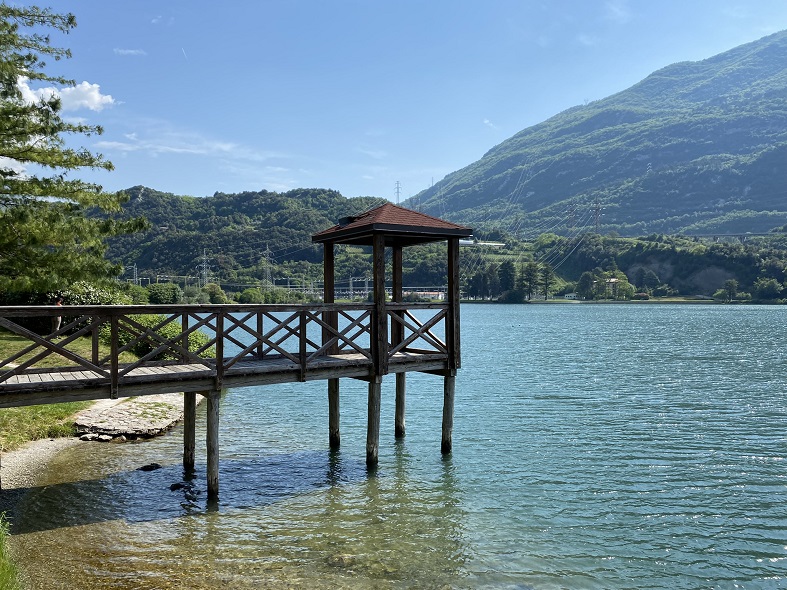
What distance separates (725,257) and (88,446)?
499ft

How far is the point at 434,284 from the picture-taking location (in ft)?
540

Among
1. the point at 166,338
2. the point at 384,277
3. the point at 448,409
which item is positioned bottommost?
the point at 448,409

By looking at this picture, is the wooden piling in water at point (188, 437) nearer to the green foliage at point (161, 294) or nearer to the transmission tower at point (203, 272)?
the green foliage at point (161, 294)

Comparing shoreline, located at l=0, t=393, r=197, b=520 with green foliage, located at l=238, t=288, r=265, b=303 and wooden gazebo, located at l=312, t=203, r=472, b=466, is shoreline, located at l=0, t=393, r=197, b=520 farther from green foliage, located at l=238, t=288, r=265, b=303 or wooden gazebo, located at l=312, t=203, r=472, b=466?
green foliage, located at l=238, t=288, r=265, b=303

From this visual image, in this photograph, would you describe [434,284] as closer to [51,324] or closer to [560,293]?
[560,293]

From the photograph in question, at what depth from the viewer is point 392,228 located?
13922 millimetres

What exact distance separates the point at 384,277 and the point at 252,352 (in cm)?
406

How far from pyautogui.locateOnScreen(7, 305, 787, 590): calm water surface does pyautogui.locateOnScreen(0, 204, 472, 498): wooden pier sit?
53.2 inches

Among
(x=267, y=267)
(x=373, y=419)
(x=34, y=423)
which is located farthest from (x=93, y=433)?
(x=267, y=267)

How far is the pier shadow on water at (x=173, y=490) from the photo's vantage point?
11.4 meters

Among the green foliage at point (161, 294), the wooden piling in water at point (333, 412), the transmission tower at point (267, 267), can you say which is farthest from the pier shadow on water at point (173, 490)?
the transmission tower at point (267, 267)

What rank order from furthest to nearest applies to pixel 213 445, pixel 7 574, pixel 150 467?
pixel 150 467, pixel 213 445, pixel 7 574

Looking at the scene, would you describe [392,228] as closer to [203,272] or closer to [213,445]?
[213,445]

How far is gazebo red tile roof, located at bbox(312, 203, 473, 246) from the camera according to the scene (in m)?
14.0
